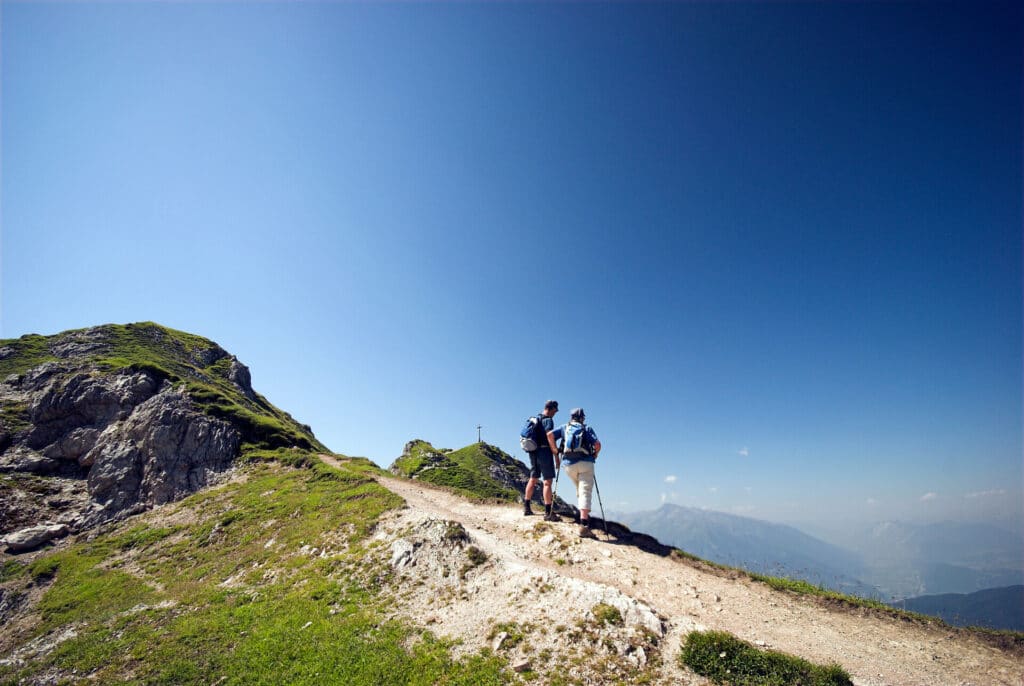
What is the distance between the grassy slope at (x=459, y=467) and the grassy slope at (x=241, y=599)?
23.7m

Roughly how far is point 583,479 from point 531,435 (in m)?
3.14

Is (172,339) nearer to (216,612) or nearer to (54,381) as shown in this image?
(54,381)

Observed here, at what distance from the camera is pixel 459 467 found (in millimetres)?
58562

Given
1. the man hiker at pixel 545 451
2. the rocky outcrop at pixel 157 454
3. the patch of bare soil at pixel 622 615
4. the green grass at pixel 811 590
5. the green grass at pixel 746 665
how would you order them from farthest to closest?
the rocky outcrop at pixel 157 454 < the man hiker at pixel 545 451 < the green grass at pixel 811 590 < the patch of bare soil at pixel 622 615 < the green grass at pixel 746 665

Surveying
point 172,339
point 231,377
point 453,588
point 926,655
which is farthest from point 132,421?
point 926,655

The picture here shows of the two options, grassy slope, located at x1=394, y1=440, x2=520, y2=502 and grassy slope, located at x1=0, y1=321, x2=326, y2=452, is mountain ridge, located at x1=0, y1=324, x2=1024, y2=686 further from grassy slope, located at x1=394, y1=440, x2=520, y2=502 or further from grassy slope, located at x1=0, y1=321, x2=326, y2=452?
grassy slope, located at x1=394, y1=440, x2=520, y2=502

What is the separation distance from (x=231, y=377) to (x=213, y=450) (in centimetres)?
4073

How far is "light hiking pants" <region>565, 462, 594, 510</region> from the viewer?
15.5m

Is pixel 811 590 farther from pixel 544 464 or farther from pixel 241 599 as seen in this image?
pixel 241 599

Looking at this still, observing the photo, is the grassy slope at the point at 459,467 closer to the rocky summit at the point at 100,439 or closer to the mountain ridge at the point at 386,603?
the rocky summit at the point at 100,439

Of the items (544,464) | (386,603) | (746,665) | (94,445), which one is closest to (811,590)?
(746,665)

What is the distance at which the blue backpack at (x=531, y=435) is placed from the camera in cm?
1722

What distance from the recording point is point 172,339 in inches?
2726

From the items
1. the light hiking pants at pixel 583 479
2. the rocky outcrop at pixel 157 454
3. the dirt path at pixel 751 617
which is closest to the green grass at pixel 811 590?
the dirt path at pixel 751 617
